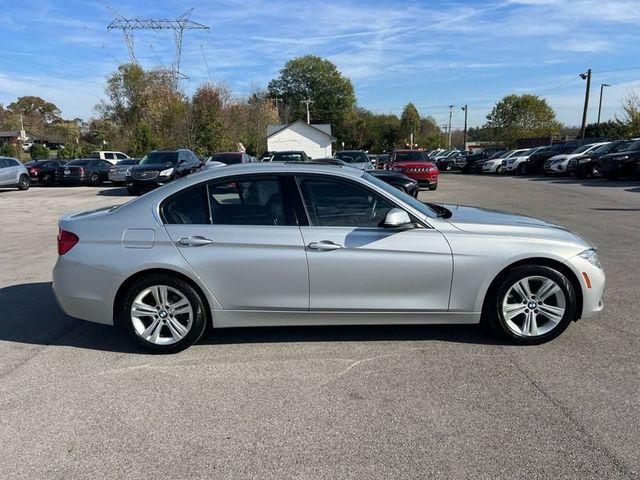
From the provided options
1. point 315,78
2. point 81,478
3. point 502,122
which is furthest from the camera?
point 315,78

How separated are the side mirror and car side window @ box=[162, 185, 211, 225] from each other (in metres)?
1.54

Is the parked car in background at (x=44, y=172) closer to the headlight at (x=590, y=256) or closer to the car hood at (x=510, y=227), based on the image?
the car hood at (x=510, y=227)

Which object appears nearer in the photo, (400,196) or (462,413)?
(462,413)

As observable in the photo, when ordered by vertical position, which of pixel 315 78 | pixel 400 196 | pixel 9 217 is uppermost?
pixel 315 78

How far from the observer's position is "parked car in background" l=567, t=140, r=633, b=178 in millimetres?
26092

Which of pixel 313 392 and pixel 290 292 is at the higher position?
pixel 290 292

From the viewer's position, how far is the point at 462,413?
11.4 feet

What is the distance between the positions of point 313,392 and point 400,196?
1915mm

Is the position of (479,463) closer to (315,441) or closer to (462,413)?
(462,413)

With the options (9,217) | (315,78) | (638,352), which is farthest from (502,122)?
(638,352)

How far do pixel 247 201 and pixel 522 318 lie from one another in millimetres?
2605

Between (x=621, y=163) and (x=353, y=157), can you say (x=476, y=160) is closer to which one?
(x=621, y=163)

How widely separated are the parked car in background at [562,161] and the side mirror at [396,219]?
1069 inches

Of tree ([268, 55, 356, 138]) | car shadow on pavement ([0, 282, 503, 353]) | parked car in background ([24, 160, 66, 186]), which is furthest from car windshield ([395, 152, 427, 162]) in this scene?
tree ([268, 55, 356, 138])
